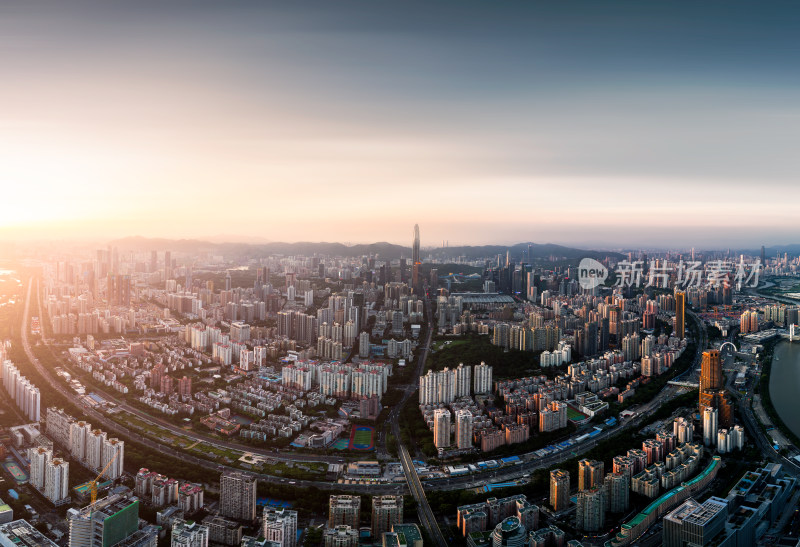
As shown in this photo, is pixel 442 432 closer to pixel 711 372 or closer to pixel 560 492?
pixel 560 492

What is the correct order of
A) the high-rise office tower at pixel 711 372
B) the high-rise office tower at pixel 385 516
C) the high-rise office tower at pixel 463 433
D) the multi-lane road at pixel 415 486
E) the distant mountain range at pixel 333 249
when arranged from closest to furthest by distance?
the high-rise office tower at pixel 385 516, the multi-lane road at pixel 415 486, the high-rise office tower at pixel 463 433, the high-rise office tower at pixel 711 372, the distant mountain range at pixel 333 249

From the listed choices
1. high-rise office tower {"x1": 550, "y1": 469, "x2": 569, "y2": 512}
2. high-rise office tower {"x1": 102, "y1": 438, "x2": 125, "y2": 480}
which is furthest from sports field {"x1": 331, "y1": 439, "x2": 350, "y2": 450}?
high-rise office tower {"x1": 550, "y1": 469, "x2": 569, "y2": 512}

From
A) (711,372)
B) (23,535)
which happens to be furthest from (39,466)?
(711,372)

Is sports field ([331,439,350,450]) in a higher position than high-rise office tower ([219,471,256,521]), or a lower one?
lower

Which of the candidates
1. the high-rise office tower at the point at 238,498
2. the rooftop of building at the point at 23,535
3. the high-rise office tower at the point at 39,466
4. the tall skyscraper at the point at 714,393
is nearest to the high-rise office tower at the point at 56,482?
the high-rise office tower at the point at 39,466

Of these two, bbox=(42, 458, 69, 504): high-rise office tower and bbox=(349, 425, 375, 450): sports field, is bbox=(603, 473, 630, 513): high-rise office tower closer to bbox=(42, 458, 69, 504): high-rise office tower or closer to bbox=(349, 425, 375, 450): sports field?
bbox=(349, 425, 375, 450): sports field

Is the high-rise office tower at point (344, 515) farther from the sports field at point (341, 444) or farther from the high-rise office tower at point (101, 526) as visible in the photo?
the sports field at point (341, 444)

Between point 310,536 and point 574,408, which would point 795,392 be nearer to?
point 574,408
